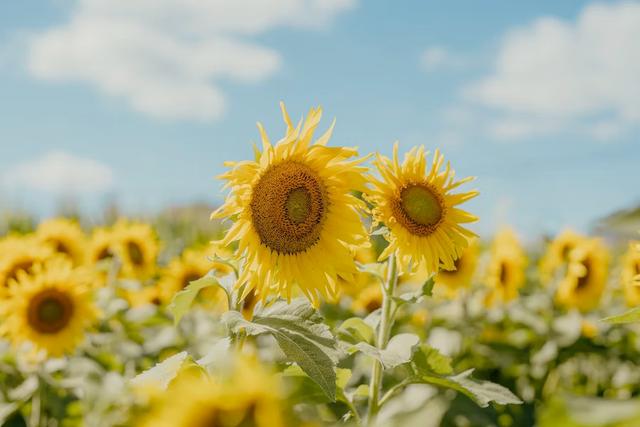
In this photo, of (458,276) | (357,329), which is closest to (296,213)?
(357,329)

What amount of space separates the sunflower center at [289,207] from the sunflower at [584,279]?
368 cm

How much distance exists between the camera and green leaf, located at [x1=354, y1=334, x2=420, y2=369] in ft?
6.69

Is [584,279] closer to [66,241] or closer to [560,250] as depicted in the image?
[560,250]

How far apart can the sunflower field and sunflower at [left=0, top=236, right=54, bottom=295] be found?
0.4 inches

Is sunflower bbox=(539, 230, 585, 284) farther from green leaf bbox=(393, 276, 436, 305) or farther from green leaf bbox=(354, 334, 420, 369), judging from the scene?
green leaf bbox=(354, 334, 420, 369)

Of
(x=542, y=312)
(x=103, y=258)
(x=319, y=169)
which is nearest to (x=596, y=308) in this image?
(x=542, y=312)

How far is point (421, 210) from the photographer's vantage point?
2586 millimetres

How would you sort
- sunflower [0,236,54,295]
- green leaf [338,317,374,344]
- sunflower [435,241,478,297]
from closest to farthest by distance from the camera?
green leaf [338,317,374,344], sunflower [0,236,54,295], sunflower [435,241,478,297]

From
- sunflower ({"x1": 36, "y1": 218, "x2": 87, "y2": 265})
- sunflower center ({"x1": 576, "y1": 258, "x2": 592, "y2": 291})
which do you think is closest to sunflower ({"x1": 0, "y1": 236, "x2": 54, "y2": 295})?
sunflower ({"x1": 36, "y1": 218, "x2": 87, "y2": 265})

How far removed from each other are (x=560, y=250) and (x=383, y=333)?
3838 mm

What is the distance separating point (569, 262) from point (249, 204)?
411 cm

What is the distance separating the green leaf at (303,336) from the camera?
6.15ft

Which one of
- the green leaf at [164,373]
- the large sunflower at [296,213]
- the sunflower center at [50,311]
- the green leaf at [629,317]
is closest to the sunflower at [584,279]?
the sunflower center at [50,311]

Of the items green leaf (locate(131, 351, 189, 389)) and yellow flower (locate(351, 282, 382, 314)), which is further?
yellow flower (locate(351, 282, 382, 314))
